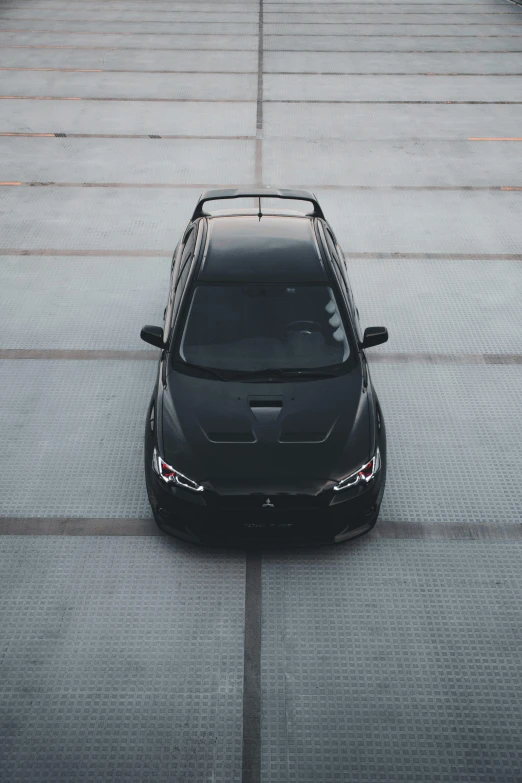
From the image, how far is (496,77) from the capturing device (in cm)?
1386

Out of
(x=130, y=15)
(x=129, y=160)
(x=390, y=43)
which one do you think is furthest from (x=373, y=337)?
(x=130, y=15)

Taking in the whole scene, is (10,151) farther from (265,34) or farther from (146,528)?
(265,34)

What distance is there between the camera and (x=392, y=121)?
454 inches

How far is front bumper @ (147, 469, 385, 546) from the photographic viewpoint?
12.9 feet

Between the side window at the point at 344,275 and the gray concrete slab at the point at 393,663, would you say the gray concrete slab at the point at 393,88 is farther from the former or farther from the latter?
the gray concrete slab at the point at 393,663

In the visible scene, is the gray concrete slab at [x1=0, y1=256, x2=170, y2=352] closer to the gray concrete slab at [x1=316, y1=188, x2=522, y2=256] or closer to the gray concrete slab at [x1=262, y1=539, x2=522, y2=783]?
the gray concrete slab at [x1=316, y1=188, x2=522, y2=256]

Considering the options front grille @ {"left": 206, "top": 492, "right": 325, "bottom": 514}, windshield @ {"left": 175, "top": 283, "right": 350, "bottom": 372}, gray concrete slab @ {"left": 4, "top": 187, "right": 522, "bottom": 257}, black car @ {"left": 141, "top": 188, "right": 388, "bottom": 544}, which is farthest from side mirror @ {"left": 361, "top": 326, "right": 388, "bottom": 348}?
gray concrete slab @ {"left": 4, "top": 187, "right": 522, "bottom": 257}

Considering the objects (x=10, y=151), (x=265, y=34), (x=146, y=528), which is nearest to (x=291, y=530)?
(x=146, y=528)

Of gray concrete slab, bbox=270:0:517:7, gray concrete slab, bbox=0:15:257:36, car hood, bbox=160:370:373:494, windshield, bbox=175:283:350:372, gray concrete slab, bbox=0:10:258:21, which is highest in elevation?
gray concrete slab, bbox=270:0:517:7

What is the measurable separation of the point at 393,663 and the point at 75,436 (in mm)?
2950

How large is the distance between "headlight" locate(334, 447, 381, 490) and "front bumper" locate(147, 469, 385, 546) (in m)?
0.06

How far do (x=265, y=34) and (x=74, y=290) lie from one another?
1248cm

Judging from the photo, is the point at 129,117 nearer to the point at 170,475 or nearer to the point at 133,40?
the point at 133,40

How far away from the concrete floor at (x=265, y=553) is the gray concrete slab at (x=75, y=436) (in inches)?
0.9
